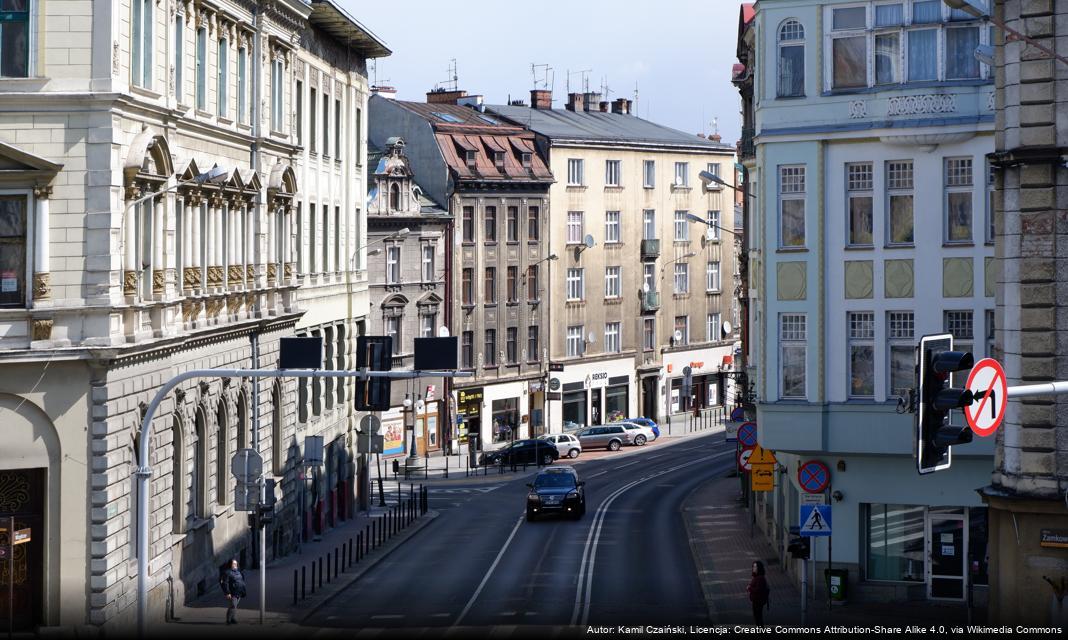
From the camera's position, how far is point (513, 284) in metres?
86.2

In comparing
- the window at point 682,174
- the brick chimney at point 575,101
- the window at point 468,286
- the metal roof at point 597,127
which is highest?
the brick chimney at point 575,101

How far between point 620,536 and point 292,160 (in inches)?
615

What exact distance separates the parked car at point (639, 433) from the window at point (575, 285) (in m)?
9.56

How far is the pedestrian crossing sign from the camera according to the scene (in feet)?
99.2

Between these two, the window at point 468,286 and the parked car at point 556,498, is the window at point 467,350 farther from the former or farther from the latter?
the parked car at point 556,498

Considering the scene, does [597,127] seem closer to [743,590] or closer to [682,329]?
[682,329]

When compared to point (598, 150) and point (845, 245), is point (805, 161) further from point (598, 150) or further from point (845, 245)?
point (598, 150)

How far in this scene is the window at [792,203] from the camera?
1437 inches

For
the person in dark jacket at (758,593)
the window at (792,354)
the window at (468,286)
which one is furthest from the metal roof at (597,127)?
the person in dark jacket at (758,593)

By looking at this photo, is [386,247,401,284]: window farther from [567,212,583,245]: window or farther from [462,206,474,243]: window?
[567,212,583,245]: window

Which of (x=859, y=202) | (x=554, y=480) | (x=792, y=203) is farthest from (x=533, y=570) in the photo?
(x=859, y=202)

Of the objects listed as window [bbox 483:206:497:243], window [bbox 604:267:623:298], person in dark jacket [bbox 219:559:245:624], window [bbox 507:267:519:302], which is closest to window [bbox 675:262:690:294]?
window [bbox 604:267:623:298]

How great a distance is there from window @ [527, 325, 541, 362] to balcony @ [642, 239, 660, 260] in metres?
12.1

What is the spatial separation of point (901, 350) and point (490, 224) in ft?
165
